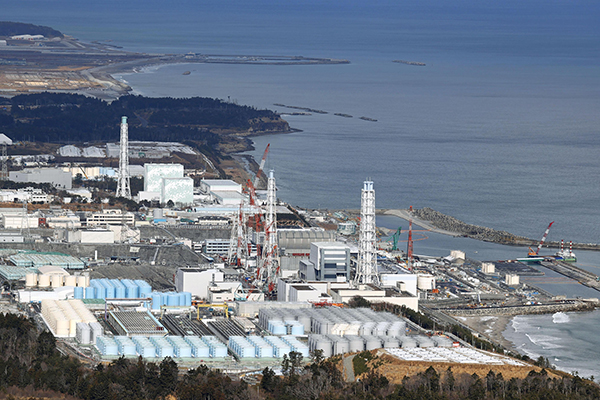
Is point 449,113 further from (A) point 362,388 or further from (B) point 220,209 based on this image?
(A) point 362,388

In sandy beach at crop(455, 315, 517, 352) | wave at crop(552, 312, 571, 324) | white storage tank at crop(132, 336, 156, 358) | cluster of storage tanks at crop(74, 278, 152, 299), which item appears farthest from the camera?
wave at crop(552, 312, 571, 324)

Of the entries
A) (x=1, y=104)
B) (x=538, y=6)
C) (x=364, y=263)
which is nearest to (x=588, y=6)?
(x=538, y=6)

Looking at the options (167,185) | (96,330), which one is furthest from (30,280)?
(167,185)

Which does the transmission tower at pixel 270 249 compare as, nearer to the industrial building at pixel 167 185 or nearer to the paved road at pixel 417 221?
the paved road at pixel 417 221

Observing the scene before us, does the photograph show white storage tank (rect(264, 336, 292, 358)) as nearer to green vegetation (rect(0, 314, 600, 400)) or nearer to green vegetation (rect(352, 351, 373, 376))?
green vegetation (rect(0, 314, 600, 400))

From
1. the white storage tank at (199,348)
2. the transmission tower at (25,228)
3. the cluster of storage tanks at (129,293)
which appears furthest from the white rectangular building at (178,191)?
the white storage tank at (199,348)

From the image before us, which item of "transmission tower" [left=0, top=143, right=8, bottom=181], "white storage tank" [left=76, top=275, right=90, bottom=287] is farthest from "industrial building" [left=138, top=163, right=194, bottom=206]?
"white storage tank" [left=76, top=275, right=90, bottom=287]

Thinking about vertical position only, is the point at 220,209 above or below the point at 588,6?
below
